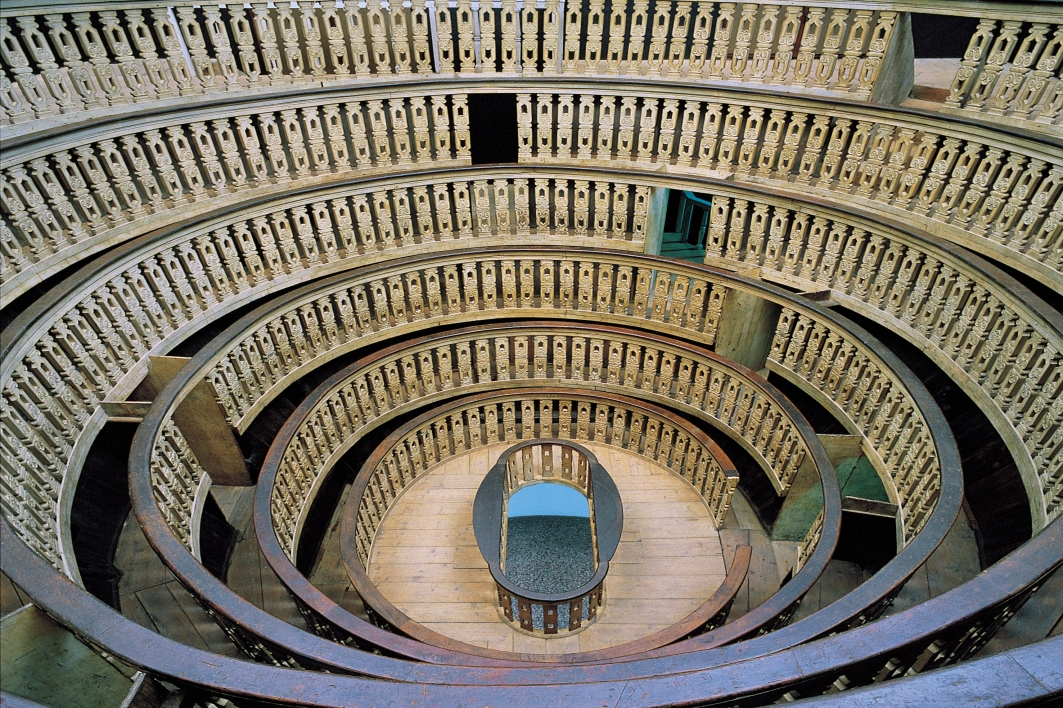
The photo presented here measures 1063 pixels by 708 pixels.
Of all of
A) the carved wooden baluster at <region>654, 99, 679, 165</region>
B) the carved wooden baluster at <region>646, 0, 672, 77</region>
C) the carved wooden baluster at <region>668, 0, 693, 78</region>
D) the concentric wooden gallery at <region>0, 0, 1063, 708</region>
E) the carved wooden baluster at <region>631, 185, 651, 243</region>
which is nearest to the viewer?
the concentric wooden gallery at <region>0, 0, 1063, 708</region>

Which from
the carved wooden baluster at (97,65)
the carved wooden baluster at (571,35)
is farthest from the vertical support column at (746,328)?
the carved wooden baluster at (97,65)

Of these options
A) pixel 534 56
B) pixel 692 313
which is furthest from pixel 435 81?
pixel 692 313

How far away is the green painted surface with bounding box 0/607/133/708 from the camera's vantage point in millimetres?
3131

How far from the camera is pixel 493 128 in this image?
300 inches

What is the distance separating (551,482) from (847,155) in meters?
5.28

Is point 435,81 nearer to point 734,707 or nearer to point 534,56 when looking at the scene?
point 534,56

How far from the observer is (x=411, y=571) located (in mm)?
7273

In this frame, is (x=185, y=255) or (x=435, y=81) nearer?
(x=185, y=255)

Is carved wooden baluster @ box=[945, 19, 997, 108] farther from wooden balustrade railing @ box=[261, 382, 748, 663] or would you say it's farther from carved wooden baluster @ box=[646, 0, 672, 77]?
wooden balustrade railing @ box=[261, 382, 748, 663]

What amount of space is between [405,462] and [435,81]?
4674mm

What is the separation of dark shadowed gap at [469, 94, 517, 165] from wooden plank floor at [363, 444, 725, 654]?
4.15 meters

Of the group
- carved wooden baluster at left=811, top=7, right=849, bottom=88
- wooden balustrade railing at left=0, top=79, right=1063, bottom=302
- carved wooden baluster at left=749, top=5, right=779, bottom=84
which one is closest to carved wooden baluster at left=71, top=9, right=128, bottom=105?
wooden balustrade railing at left=0, top=79, right=1063, bottom=302

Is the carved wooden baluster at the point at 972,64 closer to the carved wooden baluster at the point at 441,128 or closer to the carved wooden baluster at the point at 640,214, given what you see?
the carved wooden baluster at the point at 640,214

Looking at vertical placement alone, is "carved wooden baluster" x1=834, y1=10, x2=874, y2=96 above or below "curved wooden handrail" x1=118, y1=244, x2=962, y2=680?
above
